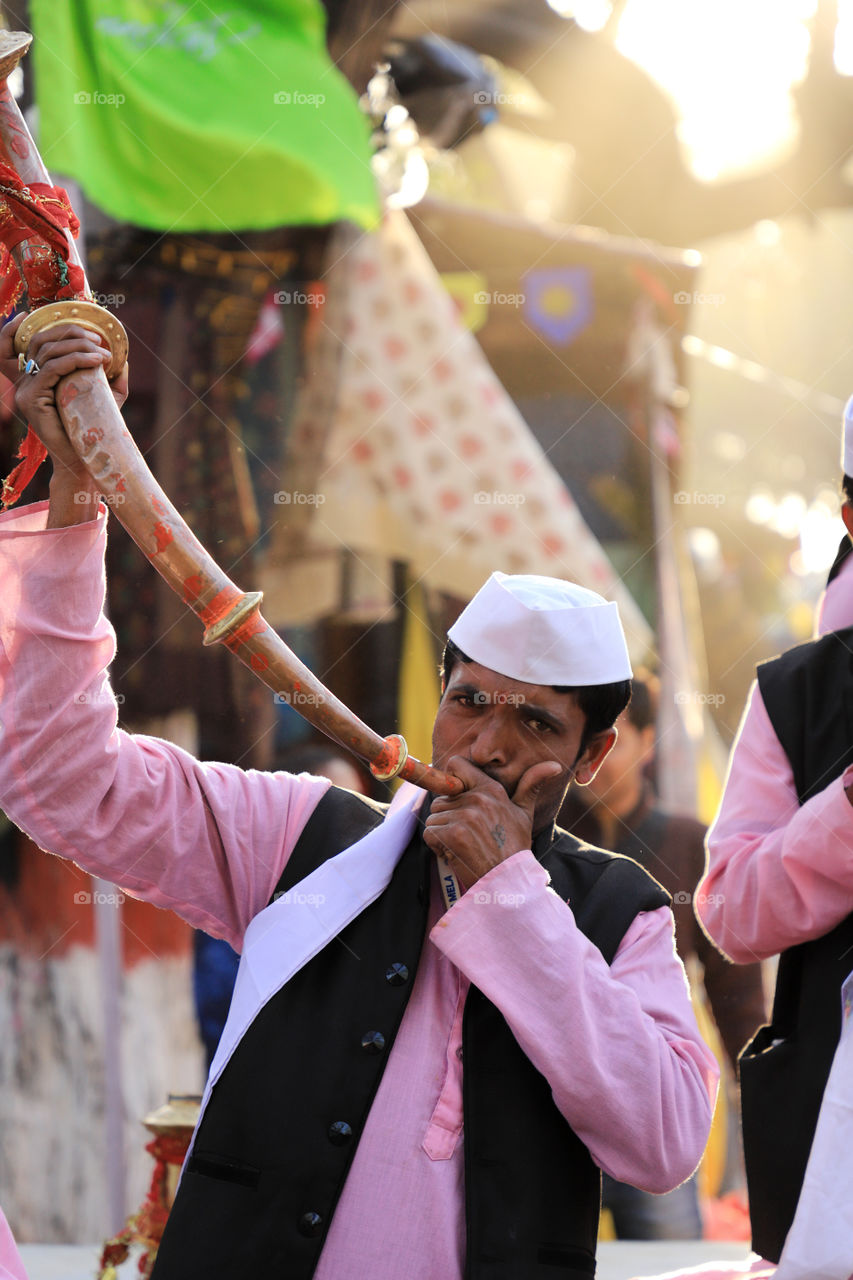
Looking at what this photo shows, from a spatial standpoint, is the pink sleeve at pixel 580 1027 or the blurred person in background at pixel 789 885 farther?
the blurred person in background at pixel 789 885

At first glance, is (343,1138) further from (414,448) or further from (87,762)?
(414,448)

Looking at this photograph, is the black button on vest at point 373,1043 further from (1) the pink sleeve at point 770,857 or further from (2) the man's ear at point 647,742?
(2) the man's ear at point 647,742

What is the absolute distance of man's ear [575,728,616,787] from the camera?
2.04 m

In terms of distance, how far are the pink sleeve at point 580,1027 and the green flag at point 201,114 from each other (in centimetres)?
276

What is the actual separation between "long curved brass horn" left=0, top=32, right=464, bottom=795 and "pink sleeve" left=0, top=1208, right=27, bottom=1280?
29.3 inches

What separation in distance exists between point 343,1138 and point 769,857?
86cm

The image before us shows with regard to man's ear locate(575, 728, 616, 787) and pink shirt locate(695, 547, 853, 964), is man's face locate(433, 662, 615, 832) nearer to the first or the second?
man's ear locate(575, 728, 616, 787)

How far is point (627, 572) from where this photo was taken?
4.67m

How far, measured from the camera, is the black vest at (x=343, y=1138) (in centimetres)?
165

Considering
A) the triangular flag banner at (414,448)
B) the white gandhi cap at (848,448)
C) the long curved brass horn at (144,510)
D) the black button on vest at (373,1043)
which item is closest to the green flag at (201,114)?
the triangular flag banner at (414,448)

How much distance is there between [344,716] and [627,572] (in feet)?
10.2

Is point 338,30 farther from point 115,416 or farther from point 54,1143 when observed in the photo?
point 54,1143

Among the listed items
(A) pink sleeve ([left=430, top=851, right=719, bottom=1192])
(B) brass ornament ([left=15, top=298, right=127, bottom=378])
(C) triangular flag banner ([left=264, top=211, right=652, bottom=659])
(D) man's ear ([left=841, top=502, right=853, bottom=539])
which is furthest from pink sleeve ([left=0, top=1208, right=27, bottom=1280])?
(C) triangular flag banner ([left=264, top=211, right=652, bottom=659])

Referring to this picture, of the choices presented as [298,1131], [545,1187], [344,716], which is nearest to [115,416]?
[344,716]
